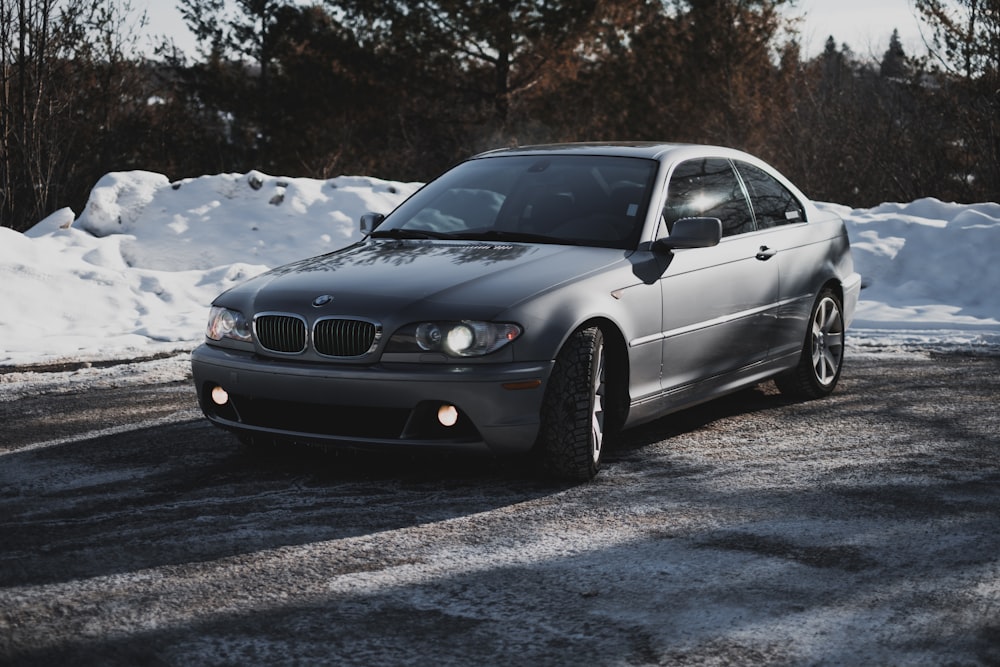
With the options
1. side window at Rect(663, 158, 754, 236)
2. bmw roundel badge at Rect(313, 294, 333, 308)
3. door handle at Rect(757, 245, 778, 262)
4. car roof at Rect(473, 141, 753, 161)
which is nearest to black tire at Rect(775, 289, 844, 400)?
door handle at Rect(757, 245, 778, 262)

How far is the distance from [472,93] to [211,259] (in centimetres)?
1644

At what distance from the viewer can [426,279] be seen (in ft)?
18.1

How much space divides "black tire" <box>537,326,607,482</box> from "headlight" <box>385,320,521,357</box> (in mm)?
294

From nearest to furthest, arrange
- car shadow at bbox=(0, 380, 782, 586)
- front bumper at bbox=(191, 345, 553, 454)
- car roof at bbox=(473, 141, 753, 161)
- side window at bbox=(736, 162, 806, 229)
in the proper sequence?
1. car shadow at bbox=(0, 380, 782, 586)
2. front bumper at bbox=(191, 345, 553, 454)
3. car roof at bbox=(473, 141, 753, 161)
4. side window at bbox=(736, 162, 806, 229)

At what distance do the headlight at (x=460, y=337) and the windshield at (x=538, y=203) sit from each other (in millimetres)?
1081

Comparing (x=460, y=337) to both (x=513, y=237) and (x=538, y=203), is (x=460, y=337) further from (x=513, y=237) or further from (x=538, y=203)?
(x=538, y=203)

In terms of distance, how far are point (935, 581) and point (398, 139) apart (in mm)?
28513

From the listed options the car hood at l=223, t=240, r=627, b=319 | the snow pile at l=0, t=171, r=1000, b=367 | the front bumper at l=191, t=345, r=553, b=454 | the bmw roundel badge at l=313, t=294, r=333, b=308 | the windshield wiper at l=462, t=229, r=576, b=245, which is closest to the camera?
the front bumper at l=191, t=345, r=553, b=454

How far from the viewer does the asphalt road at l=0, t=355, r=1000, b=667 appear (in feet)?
11.7

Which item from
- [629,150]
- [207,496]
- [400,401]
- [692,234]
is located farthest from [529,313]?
[629,150]

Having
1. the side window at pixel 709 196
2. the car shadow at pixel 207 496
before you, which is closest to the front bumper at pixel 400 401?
the car shadow at pixel 207 496

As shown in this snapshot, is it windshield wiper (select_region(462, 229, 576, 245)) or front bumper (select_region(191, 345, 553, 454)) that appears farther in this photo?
windshield wiper (select_region(462, 229, 576, 245))

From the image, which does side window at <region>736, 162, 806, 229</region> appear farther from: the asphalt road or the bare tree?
the bare tree

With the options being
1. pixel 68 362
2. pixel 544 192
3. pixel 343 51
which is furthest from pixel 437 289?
pixel 343 51
